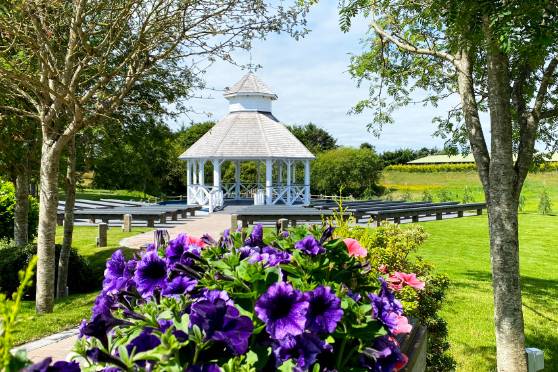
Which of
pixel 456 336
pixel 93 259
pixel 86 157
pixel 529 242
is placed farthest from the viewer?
pixel 529 242

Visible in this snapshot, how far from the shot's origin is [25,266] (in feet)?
30.1

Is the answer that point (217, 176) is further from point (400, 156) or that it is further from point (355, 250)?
point (400, 156)

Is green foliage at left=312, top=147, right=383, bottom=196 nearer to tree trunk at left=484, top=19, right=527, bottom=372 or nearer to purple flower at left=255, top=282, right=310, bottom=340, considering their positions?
tree trunk at left=484, top=19, right=527, bottom=372

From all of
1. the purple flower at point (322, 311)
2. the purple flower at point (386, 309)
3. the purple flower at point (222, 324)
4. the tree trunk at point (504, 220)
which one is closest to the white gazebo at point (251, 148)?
the tree trunk at point (504, 220)

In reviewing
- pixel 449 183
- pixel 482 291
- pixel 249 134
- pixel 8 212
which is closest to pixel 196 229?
pixel 8 212

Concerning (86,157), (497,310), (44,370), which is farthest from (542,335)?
(86,157)

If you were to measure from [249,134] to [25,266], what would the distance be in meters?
19.5

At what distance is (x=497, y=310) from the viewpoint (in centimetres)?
448

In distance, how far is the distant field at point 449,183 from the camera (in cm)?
4038

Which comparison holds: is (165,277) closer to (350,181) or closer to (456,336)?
(456,336)

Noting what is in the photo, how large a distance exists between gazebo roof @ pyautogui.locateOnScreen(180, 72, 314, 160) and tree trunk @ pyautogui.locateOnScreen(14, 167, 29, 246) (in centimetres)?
1502

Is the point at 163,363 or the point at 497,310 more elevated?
the point at 163,363

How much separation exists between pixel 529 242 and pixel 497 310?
46.8ft

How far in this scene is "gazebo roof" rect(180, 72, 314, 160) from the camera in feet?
87.9
